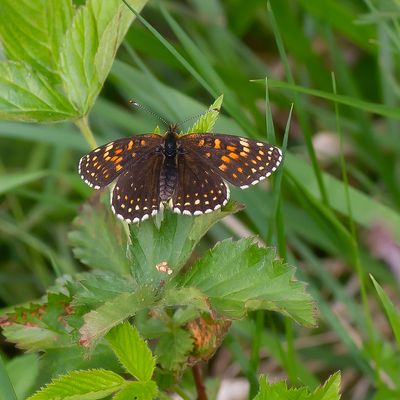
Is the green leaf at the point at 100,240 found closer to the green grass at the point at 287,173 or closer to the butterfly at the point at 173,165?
the butterfly at the point at 173,165

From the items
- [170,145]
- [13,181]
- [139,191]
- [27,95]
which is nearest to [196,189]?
[139,191]

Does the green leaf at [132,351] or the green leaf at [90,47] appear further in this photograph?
the green leaf at [90,47]

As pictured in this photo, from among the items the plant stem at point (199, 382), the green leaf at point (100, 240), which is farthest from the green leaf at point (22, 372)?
the plant stem at point (199, 382)

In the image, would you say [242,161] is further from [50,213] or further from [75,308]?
[50,213]

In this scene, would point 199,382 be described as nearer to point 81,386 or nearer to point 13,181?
point 81,386

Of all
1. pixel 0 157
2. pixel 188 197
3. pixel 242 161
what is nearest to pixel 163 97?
pixel 242 161

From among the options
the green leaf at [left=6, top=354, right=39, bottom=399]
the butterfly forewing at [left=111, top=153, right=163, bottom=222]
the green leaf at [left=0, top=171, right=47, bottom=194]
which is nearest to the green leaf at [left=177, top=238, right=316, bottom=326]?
the butterfly forewing at [left=111, top=153, right=163, bottom=222]

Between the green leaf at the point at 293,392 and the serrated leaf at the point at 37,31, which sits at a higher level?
the serrated leaf at the point at 37,31
